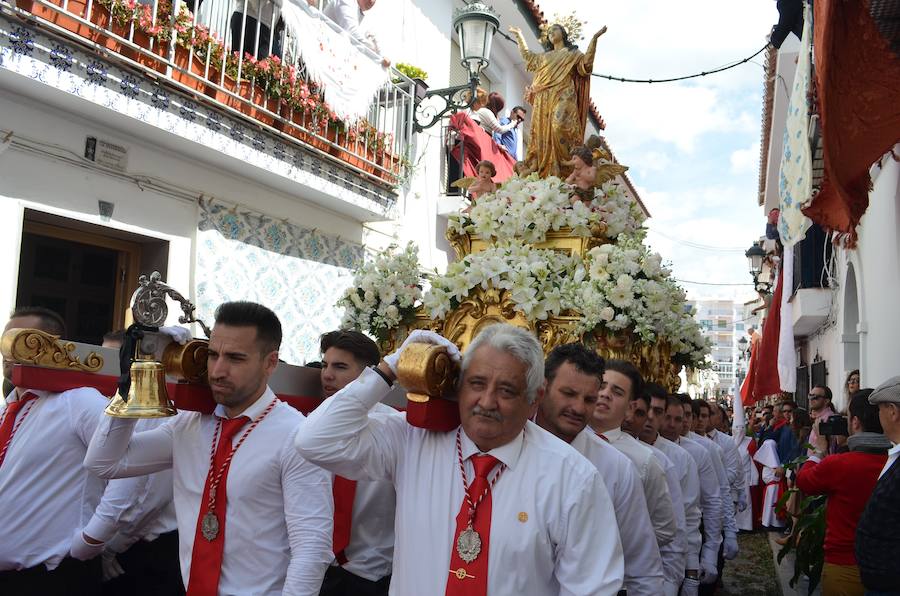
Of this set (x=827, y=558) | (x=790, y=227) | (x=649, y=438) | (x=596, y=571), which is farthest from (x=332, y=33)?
(x=596, y=571)

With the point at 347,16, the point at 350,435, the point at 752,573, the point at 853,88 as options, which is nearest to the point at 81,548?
the point at 350,435

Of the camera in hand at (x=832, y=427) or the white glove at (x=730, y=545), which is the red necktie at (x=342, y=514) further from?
the white glove at (x=730, y=545)

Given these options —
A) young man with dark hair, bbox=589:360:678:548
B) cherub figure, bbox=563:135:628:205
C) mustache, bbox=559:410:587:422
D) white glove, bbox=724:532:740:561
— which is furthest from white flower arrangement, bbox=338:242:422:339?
white glove, bbox=724:532:740:561

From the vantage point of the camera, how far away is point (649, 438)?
4.75 meters

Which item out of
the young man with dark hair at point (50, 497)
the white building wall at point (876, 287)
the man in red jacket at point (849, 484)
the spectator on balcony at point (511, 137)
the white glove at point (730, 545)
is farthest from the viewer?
the spectator on balcony at point (511, 137)

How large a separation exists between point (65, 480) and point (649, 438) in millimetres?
3250

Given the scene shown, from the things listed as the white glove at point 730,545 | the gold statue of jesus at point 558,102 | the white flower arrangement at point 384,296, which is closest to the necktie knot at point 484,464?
the white flower arrangement at point 384,296

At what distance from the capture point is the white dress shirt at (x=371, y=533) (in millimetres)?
3068

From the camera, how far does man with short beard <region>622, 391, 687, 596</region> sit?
396 cm

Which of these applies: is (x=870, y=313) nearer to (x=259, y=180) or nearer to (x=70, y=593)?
(x=259, y=180)

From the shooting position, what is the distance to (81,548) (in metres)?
2.86

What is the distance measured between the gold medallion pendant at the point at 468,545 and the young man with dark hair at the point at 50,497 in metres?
1.42

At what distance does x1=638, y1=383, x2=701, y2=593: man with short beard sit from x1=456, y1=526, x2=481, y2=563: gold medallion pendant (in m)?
2.59

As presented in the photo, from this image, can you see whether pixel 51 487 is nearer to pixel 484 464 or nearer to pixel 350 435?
pixel 350 435
